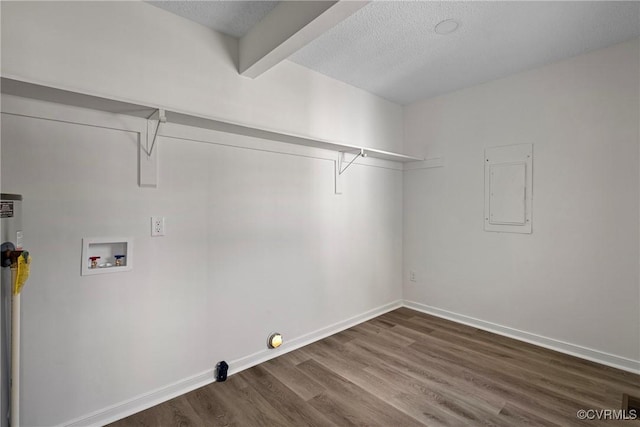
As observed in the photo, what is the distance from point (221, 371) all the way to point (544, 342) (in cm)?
274

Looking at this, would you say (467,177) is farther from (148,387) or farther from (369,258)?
(148,387)

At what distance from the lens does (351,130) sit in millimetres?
3168

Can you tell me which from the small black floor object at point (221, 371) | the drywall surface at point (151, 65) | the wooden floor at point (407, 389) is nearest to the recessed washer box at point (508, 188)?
the wooden floor at point (407, 389)

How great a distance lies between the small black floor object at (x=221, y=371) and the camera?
7.07 feet

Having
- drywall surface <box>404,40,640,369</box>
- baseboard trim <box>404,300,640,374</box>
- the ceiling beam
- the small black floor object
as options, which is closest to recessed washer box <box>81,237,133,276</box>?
the small black floor object

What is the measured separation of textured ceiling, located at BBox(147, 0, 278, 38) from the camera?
1912 millimetres

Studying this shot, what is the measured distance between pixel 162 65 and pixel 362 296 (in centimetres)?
270

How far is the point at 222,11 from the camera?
1.99 meters

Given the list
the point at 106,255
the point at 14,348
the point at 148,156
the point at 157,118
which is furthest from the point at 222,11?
the point at 14,348

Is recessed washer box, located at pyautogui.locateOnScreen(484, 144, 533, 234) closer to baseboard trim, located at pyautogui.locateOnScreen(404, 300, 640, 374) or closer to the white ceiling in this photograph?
the white ceiling

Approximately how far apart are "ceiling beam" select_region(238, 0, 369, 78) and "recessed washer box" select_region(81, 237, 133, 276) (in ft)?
4.74

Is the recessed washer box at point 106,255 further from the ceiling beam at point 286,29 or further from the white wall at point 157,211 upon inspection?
the ceiling beam at point 286,29

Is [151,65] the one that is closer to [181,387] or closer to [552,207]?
[181,387]

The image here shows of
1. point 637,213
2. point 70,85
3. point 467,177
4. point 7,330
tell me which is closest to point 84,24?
point 70,85
